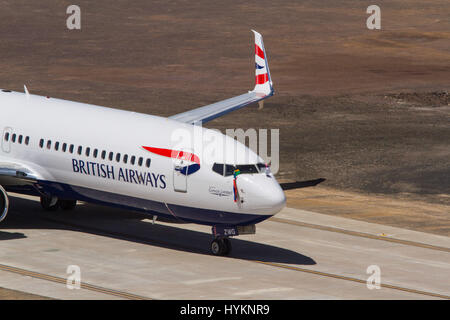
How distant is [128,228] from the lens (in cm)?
4372

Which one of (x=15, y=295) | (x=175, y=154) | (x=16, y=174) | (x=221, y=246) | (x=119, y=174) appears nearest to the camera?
(x=15, y=295)

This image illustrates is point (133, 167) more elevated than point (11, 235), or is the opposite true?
point (133, 167)

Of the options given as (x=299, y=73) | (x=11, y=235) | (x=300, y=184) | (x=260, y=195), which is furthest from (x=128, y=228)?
(x=299, y=73)

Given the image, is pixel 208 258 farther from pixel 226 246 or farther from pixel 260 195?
pixel 260 195

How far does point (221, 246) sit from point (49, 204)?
427 inches

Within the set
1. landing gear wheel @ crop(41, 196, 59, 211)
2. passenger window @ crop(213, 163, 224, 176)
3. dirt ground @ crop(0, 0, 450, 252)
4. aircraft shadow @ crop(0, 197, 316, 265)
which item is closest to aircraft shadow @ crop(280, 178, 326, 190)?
dirt ground @ crop(0, 0, 450, 252)

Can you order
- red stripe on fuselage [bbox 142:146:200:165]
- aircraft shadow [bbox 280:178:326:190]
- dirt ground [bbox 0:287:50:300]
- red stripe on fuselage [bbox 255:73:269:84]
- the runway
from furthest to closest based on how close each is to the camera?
aircraft shadow [bbox 280:178:326:190], red stripe on fuselage [bbox 255:73:269:84], red stripe on fuselage [bbox 142:146:200:165], the runway, dirt ground [bbox 0:287:50:300]

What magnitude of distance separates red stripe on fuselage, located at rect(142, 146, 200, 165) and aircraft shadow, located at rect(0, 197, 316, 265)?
4037 millimetres

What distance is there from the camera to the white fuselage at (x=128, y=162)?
3709 centimetres

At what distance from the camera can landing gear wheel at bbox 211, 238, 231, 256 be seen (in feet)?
127

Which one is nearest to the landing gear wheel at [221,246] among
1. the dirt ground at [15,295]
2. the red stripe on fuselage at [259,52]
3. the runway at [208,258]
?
the runway at [208,258]

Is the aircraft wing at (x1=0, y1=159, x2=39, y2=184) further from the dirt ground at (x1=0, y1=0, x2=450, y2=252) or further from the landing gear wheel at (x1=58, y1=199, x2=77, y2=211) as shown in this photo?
the dirt ground at (x1=0, y1=0, x2=450, y2=252)

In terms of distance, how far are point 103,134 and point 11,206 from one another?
30.2 ft

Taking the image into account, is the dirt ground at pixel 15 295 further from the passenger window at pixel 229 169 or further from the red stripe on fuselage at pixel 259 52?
the red stripe on fuselage at pixel 259 52
